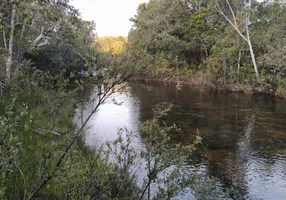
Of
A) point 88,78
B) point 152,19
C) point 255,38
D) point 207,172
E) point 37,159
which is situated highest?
point 152,19

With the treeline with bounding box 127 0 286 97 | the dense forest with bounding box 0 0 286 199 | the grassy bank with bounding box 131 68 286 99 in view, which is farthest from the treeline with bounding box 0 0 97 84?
the grassy bank with bounding box 131 68 286 99

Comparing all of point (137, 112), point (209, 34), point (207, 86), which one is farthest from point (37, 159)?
point (209, 34)

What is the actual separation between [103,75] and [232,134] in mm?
8589

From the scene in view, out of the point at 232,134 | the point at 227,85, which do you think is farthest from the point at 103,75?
the point at 227,85

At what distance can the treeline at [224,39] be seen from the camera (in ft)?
71.4

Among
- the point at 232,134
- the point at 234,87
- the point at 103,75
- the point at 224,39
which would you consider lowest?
the point at 232,134

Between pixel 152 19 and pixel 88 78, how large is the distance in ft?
101

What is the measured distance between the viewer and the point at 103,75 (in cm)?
313

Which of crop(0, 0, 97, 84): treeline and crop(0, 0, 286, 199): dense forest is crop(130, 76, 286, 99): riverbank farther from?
crop(0, 0, 97, 84): treeline

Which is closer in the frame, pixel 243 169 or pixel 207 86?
pixel 243 169

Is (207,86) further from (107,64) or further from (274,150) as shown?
(107,64)

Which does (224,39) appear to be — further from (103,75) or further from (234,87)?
(103,75)

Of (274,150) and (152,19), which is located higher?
(152,19)

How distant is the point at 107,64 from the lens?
3266 millimetres
